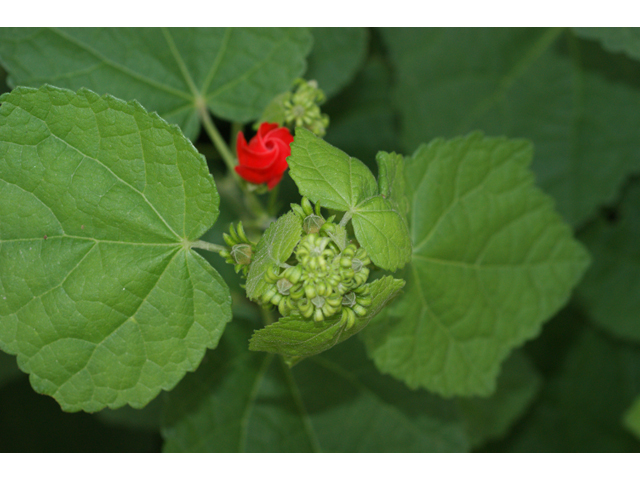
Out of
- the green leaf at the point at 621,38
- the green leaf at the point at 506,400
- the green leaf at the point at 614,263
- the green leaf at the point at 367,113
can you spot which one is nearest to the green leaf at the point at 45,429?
the green leaf at the point at 506,400

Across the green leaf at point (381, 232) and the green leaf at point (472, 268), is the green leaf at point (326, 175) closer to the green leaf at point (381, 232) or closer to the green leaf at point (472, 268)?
the green leaf at point (381, 232)

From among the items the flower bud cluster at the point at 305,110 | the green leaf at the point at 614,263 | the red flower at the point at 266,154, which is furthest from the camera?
the green leaf at the point at 614,263

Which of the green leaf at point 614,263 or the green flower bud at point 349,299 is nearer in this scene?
the green flower bud at point 349,299

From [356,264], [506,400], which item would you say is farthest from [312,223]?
[506,400]

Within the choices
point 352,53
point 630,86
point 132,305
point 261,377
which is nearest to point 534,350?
point 630,86

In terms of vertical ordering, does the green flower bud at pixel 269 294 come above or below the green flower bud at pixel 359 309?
above

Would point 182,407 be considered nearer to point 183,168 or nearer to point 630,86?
point 183,168
